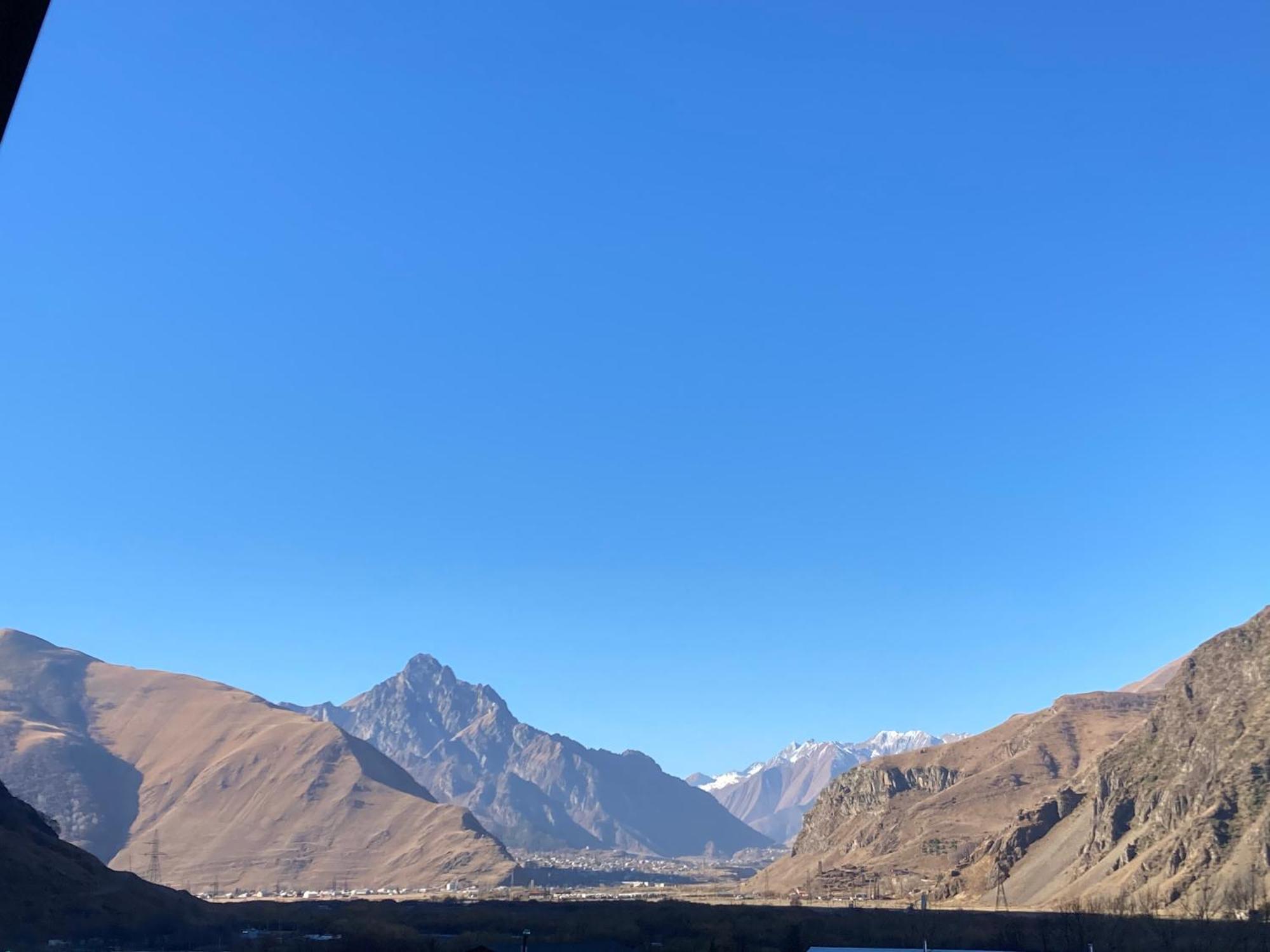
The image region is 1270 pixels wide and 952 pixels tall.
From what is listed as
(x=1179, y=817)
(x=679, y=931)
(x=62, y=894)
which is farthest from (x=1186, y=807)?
(x=62, y=894)

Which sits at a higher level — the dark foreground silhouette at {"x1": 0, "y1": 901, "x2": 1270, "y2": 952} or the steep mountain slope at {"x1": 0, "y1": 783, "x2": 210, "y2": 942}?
the steep mountain slope at {"x1": 0, "y1": 783, "x2": 210, "y2": 942}

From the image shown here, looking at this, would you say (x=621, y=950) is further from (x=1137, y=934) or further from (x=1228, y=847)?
(x=1228, y=847)

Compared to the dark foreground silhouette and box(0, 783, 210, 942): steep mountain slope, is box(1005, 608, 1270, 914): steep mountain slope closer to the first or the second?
the dark foreground silhouette

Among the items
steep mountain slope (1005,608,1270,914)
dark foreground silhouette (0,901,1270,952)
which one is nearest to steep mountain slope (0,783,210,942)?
dark foreground silhouette (0,901,1270,952)

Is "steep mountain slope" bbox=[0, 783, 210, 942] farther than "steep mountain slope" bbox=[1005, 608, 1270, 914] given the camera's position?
No

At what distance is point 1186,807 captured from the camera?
160 meters

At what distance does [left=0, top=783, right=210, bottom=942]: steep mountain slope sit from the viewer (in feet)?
401

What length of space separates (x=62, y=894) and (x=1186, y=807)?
146 meters

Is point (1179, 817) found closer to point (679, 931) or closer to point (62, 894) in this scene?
point (679, 931)

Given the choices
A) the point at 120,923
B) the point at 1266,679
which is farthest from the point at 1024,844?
the point at 120,923

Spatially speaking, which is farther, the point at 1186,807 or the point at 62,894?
the point at 1186,807

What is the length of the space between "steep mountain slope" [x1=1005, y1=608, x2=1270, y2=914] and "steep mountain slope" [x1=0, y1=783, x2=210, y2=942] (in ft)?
402

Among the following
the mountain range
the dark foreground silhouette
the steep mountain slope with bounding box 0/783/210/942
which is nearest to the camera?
the dark foreground silhouette

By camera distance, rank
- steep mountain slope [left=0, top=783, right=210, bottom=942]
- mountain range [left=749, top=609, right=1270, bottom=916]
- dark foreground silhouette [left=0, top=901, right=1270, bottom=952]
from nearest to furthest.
Result: dark foreground silhouette [left=0, top=901, right=1270, bottom=952] → steep mountain slope [left=0, top=783, right=210, bottom=942] → mountain range [left=749, top=609, right=1270, bottom=916]
